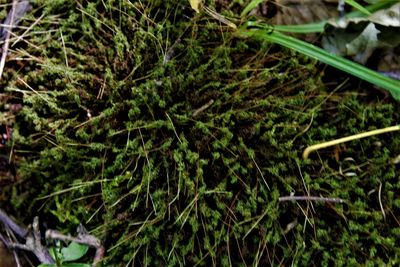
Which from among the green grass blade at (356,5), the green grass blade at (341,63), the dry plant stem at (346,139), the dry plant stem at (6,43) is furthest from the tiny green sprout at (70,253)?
the green grass blade at (356,5)

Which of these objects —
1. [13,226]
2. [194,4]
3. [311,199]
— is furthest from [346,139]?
[13,226]

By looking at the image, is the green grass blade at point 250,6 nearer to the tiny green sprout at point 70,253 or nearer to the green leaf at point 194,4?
the green leaf at point 194,4

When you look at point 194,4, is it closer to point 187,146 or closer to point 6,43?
point 187,146

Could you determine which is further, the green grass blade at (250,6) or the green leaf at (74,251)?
the green grass blade at (250,6)

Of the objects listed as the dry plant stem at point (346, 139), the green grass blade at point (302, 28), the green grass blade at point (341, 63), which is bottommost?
the dry plant stem at point (346, 139)

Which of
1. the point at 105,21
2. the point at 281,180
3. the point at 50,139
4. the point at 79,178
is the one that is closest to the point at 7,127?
the point at 50,139

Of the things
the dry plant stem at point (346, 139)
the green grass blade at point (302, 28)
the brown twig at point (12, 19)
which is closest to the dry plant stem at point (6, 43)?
the brown twig at point (12, 19)

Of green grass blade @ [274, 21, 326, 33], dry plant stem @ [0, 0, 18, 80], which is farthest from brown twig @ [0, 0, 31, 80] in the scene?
green grass blade @ [274, 21, 326, 33]

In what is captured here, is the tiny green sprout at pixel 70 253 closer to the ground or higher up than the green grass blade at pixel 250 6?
closer to the ground
